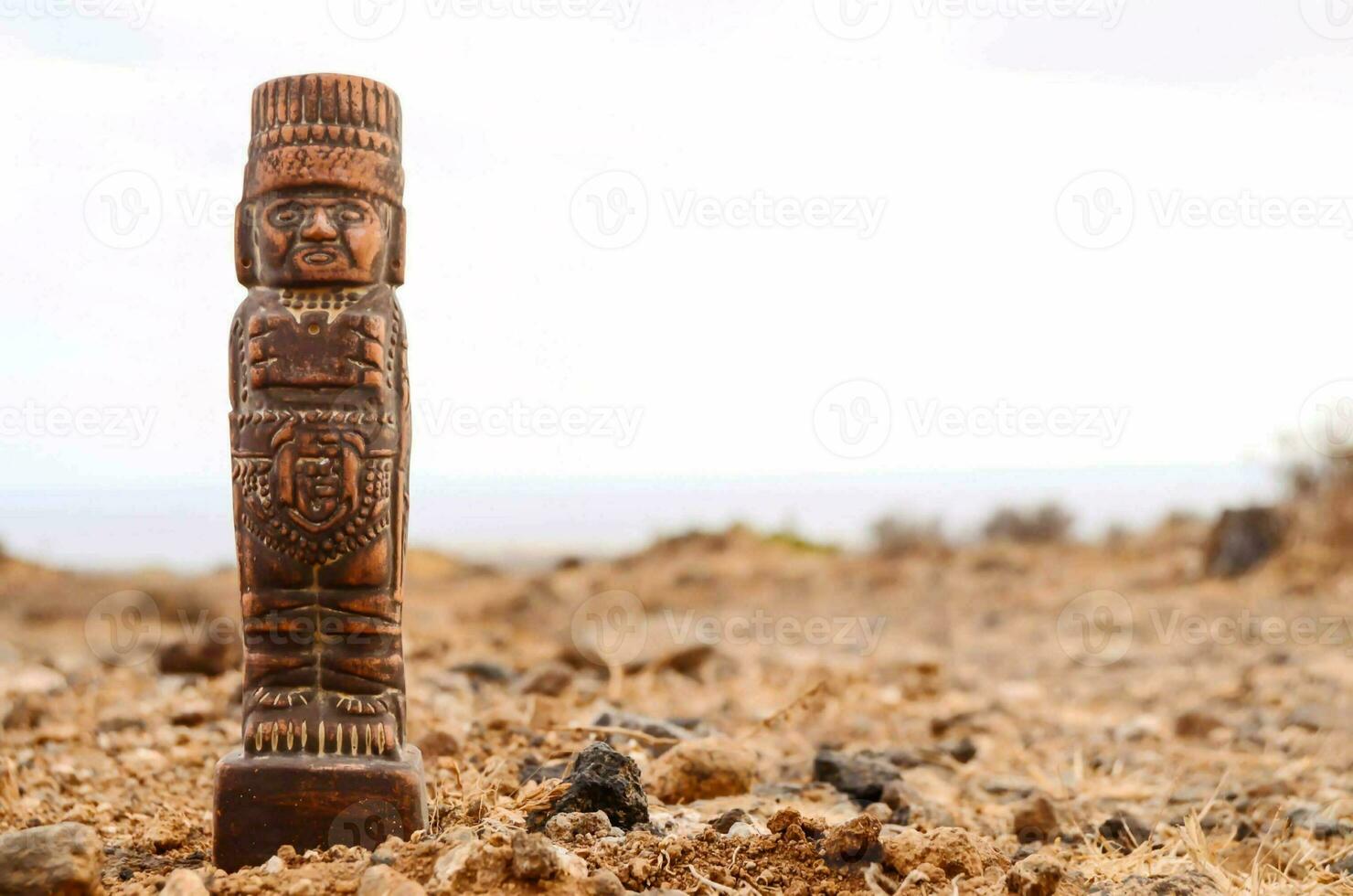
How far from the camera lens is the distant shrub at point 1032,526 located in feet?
69.9

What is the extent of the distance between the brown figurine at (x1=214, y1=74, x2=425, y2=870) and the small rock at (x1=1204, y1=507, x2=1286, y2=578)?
1211 cm

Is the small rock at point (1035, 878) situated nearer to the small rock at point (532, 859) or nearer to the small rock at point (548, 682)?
the small rock at point (532, 859)

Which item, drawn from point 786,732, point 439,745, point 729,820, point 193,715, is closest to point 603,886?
point 729,820

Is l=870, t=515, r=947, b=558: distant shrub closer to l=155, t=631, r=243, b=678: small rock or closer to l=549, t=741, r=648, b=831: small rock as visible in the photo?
l=155, t=631, r=243, b=678: small rock

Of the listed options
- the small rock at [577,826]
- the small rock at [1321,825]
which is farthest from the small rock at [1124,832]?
the small rock at [577,826]

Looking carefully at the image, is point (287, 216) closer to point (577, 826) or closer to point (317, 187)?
point (317, 187)

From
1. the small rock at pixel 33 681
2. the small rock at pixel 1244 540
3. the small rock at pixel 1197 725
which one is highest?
the small rock at pixel 1244 540

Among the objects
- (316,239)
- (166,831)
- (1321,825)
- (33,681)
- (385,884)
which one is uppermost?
(316,239)

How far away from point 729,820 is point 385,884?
4.73ft

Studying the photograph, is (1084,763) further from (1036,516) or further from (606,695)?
(1036,516)

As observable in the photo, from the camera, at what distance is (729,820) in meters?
4.92

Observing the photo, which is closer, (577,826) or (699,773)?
(577,826)

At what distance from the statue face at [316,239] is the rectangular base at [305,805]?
1729mm

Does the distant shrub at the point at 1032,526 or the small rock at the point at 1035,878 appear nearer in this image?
the small rock at the point at 1035,878
